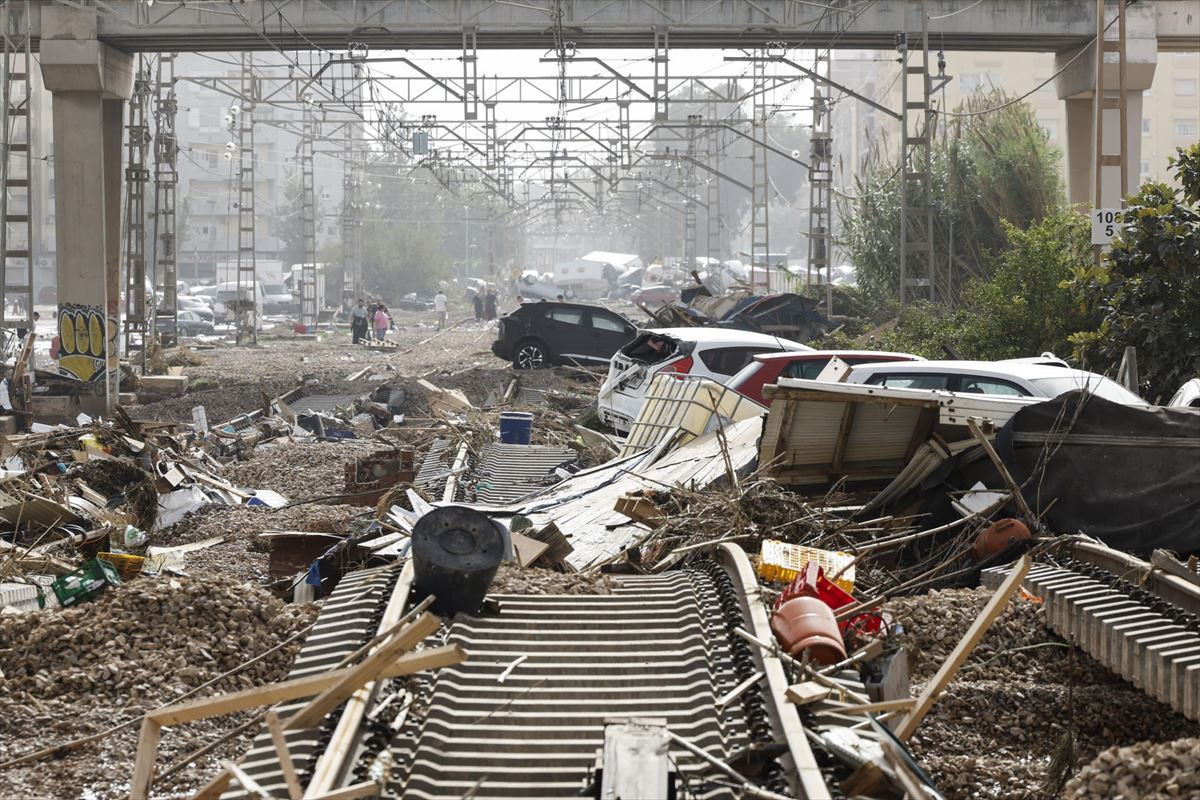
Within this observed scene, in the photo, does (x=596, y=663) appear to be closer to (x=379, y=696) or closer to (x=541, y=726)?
(x=541, y=726)

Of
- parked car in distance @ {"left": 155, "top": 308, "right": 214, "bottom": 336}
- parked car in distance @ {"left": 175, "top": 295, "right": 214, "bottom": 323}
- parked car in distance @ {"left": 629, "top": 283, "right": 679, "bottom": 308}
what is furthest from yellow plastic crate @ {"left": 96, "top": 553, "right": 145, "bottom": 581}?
parked car in distance @ {"left": 629, "top": 283, "right": 679, "bottom": 308}

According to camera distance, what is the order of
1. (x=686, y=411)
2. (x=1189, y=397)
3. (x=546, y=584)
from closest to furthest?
1. (x=546, y=584)
2. (x=1189, y=397)
3. (x=686, y=411)

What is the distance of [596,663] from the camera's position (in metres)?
6.79

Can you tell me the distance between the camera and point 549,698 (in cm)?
640

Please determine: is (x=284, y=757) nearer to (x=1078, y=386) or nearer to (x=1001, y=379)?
(x=1001, y=379)

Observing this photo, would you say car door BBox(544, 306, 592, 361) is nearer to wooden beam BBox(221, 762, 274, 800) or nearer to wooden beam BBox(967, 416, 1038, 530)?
wooden beam BBox(967, 416, 1038, 530)

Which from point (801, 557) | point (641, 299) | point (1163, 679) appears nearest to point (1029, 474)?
point (801, 557)

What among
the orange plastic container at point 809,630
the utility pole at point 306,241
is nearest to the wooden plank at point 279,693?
the orange plastic container at point 809,630

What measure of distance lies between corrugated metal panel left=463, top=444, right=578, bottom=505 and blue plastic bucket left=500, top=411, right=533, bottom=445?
377 mm

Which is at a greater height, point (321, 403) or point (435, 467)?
point (321, 403)

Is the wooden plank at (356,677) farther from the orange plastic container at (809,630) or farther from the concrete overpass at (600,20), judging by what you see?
the concrete overpass at (600,20)

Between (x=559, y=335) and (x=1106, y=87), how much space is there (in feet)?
40.2

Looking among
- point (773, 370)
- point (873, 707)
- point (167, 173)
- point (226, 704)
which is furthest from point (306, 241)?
point (873, 707)

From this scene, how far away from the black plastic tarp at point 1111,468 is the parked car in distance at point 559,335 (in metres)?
20.9
